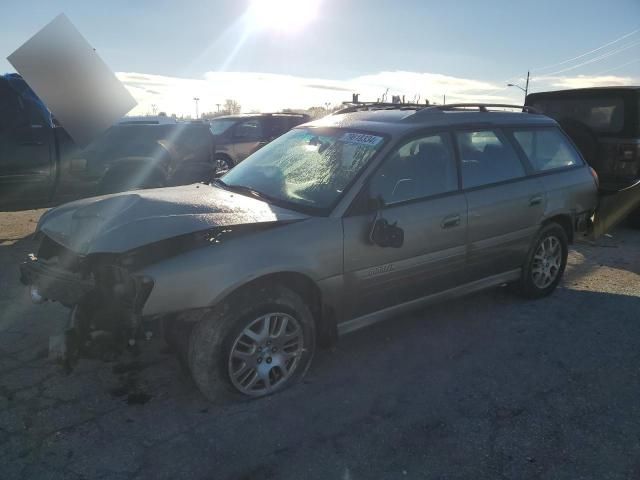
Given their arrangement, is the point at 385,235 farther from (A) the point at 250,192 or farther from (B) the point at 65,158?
(B) the point at 65,158

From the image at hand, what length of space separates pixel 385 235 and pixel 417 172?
28.5 inches

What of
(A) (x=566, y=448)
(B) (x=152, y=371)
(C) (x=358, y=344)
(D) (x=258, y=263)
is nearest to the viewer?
(A) (x=566, y=448)

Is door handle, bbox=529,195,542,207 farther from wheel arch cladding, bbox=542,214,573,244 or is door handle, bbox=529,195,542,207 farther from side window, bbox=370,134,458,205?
side window, bbox=370,134,458,205

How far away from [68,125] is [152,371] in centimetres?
327

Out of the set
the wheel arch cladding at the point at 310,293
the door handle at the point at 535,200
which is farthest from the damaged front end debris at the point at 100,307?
the door handle at the point at 535,200

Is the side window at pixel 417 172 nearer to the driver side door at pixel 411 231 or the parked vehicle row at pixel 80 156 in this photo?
the driver side door at pixel 411 231

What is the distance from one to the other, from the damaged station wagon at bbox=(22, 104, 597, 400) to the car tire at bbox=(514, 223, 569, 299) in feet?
0.12

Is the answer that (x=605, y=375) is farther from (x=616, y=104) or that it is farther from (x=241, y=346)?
(x=616, y=104)

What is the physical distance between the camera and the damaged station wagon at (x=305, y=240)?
9.27 feet

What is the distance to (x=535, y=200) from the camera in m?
4.45

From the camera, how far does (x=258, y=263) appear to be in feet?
9.50

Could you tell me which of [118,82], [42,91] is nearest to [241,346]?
[118,82]

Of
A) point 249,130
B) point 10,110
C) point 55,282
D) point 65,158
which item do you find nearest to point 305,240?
point 55,282

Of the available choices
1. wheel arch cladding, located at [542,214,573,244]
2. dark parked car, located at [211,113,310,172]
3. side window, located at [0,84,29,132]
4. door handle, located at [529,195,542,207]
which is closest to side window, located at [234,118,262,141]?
dark parked car, located at [211,113,310,172]
